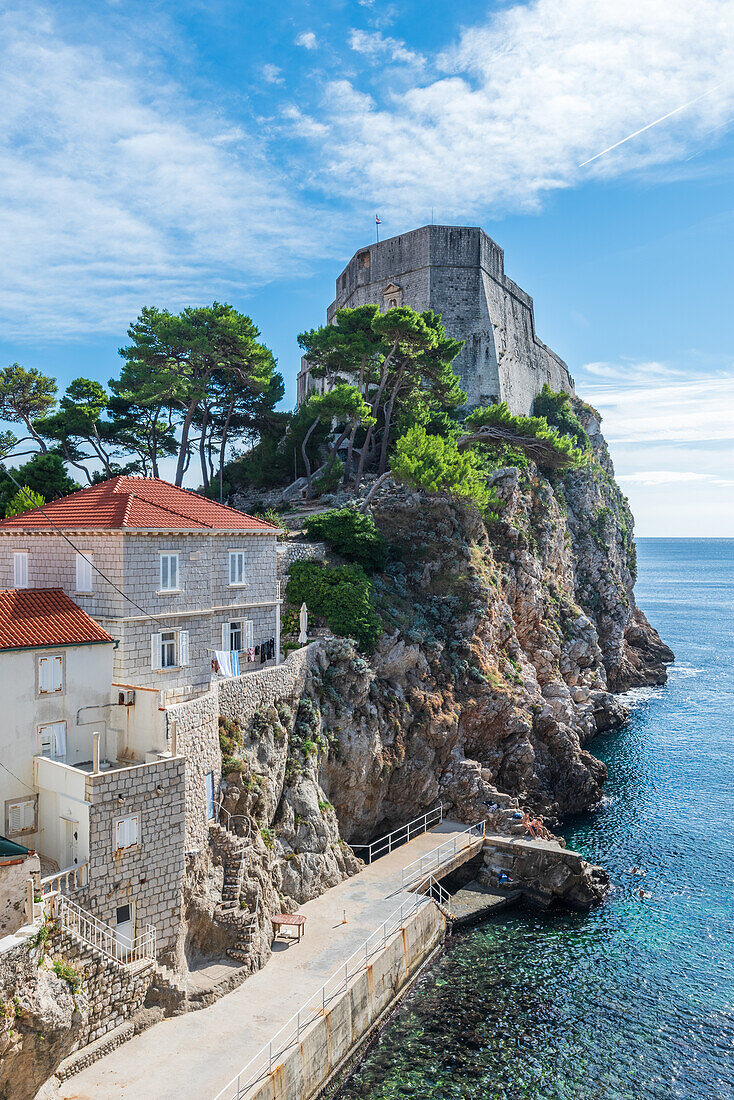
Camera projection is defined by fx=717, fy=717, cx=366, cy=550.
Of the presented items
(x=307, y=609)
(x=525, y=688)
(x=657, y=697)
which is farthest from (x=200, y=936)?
(x=657, y=697)

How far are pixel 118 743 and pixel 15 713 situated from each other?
3.35 m

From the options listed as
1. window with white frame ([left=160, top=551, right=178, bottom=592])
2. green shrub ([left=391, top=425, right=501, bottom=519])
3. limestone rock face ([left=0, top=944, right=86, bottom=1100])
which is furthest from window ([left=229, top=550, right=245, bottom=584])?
green shrub ([left=391, top=425, right=501, bottom=519])

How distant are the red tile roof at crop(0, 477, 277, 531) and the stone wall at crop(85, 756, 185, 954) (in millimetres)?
7577

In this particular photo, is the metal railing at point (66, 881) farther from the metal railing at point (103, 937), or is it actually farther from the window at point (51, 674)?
the window at point (51, 674)

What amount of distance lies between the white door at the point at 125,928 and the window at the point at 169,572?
9495 mm

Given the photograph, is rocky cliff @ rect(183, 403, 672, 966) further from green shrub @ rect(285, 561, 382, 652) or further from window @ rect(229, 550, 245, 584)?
window @ rect(229, 550, 245, 584)

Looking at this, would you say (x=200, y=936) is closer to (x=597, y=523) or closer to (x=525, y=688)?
(x=525, y=688)

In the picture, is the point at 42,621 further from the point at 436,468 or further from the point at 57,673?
the point at 436,468

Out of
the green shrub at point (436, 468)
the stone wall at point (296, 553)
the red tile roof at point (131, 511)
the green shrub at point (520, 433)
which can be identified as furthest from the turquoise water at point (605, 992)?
the green shrub at point (520, 433)

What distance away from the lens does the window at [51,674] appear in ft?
64.3

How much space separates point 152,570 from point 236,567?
4749 mm

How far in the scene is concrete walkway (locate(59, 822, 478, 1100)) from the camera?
1614cm

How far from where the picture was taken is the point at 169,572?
23.9 meters

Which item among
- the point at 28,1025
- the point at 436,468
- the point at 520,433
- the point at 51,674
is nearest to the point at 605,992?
the point at 28,1025
